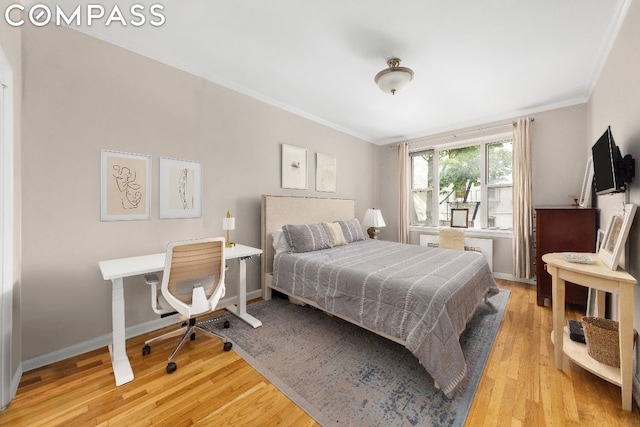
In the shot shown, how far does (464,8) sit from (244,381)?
10.3 ft

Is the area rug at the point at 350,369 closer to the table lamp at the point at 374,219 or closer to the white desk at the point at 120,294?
the white desk at the point at 120,294

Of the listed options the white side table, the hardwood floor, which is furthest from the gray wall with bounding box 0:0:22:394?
the white side table

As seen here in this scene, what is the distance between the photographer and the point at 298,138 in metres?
3.90

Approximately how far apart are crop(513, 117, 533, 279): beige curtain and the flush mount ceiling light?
2.51 meters

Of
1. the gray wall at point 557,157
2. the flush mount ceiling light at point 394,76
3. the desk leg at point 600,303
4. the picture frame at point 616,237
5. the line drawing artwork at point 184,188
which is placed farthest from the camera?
the gray wall at point 557,157

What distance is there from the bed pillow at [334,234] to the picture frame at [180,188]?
1655mm

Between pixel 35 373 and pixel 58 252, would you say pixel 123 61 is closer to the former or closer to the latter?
pixel 58 252

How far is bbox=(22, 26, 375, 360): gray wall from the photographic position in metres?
1.90

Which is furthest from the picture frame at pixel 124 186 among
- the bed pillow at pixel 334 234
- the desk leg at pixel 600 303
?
the desk leg at pixel 600 303

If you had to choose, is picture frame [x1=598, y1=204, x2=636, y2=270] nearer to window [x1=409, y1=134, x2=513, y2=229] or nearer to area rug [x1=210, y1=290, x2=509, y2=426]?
area rug [x1=210, y1=290, x2=509, y2=426]

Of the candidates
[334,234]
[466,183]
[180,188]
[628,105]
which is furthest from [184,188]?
[466,183]

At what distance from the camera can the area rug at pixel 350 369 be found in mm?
1490

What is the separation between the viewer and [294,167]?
382cm

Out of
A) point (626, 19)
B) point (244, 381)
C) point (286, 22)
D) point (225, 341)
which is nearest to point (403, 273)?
point (244, 381)
